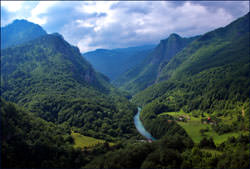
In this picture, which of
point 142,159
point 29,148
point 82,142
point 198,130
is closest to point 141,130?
point 198,130

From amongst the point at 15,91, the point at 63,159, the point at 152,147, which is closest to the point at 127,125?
the point at 152,147

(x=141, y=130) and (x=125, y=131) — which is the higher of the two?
(x=125, y=131)

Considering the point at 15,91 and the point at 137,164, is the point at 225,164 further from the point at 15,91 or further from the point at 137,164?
the point at 15,91

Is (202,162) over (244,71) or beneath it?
beneath

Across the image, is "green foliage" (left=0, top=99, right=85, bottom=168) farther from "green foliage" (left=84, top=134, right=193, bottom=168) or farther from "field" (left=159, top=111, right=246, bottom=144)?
"field" (left=159, top=111, right=246, bottom=144)

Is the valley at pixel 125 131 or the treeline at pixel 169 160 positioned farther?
the valley at pixel 125 131

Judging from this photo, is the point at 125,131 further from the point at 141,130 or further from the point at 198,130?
the point at 198,130

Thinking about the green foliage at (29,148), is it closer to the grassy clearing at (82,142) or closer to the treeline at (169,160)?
the grassy clearing at (82,142)

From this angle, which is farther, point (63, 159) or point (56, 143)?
point (56, 143)

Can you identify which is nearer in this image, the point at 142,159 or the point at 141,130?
the point at 142,159

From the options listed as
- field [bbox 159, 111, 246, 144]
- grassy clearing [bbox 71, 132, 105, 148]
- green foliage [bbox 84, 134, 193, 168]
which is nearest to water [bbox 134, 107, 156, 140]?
field [bbox 159, 111, 246, 144]

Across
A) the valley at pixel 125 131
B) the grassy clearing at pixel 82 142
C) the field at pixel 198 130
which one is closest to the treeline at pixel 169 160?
the valley at pixel 125 131
